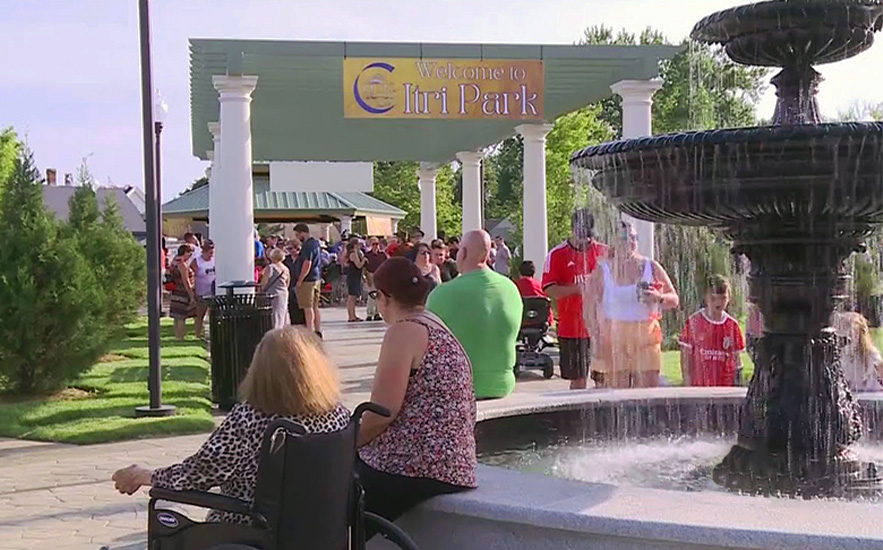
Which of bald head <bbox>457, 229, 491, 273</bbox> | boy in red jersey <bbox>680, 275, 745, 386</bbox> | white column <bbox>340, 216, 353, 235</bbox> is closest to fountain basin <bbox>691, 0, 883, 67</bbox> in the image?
bald head <bbox>457, 229, 491, 273</bbox>

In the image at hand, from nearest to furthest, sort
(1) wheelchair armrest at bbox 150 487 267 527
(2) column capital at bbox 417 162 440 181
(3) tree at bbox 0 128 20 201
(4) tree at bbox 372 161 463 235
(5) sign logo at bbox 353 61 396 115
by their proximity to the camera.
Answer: (1) wheelchair armrest at bbox 150 487 267 527 → (5) sign logo at bbox 353 61 396 115 → (3) tree at bbox 0 128 20 201 → (2) column capital at bbox 417 162 440 181 → (4) tree at bbox 372 161 463 235

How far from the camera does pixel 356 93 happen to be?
53.3 feet

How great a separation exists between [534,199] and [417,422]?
54.4ft

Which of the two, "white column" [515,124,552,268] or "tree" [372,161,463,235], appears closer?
"white column" [515,124,552,268]

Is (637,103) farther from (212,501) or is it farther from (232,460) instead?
(212,501)

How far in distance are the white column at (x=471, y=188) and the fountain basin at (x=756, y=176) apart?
20.5 m

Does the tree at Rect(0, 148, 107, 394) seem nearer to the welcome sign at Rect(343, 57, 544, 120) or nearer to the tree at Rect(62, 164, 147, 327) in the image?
the tree at Rect(62, 164, 147, 327)

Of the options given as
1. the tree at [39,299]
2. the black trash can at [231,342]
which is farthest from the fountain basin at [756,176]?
the tree at [39,299]

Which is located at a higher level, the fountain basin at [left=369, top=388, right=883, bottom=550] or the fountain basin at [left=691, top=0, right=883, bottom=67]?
the fountain basin at [left=691, top=0, right=883, bottom=67]

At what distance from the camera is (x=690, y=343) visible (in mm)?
8211

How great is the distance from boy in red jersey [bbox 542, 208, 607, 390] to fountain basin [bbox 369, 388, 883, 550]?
4.34 metres

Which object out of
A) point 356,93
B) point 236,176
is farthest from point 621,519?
point 356,93

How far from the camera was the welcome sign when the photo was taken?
1627 centimetres

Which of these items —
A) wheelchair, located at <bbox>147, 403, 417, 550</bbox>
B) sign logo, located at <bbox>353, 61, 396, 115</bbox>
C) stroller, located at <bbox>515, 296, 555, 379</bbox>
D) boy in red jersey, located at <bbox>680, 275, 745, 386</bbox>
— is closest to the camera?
wheelchair, located at <bbox>147, 403, 417, 550</bbox>
